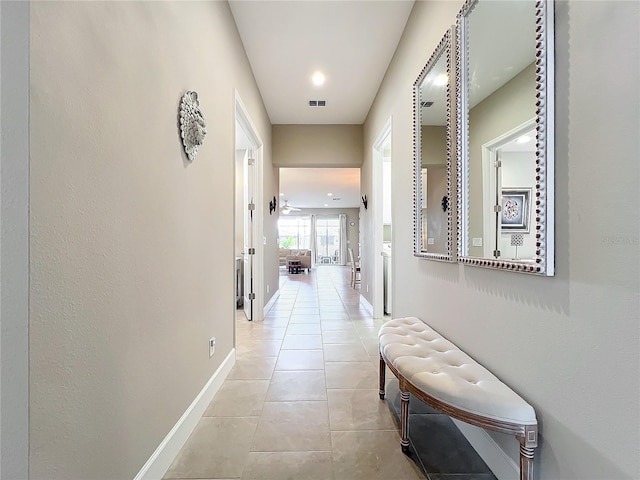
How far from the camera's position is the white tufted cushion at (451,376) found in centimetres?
111

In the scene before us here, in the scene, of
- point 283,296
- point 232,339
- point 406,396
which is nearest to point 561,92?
point 406,396

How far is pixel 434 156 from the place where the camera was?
6.59ft

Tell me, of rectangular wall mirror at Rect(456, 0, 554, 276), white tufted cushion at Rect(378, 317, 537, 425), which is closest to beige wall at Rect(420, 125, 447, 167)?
rectangular wall mirror at Rect(456, 0, 554, 276)

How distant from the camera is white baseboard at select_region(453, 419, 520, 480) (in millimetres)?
1282

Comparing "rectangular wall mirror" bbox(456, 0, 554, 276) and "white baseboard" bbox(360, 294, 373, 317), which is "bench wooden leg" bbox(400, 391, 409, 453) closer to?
"rectangular wall mirror" bbox(456, 0, 554, 276)

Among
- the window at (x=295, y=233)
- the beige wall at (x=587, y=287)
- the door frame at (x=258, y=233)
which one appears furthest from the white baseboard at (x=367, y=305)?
the window at (x=295, y=233)

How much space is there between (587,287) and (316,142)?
436 centimetres

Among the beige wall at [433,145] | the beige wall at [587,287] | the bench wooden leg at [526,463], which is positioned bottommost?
the bench wooden leg at [526,463]

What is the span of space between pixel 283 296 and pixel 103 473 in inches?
191

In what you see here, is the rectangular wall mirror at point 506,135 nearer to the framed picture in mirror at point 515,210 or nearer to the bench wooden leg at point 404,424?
the framed picture in mirror at point 515,210

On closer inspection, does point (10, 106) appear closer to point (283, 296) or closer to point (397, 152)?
point (397, 152)

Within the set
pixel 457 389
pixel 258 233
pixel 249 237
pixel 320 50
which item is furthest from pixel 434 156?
pixel 249 237

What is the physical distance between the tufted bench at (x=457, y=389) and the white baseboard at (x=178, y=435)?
1.16m

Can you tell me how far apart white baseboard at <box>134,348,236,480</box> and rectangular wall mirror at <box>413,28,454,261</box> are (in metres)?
1.73
